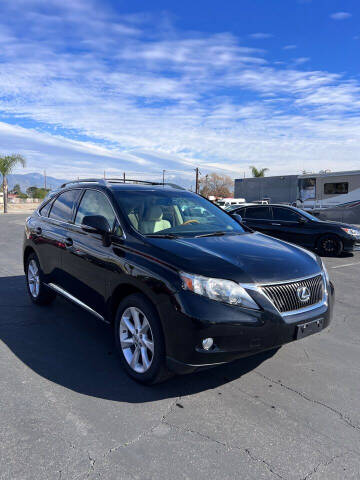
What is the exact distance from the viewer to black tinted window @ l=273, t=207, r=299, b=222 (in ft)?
37.1

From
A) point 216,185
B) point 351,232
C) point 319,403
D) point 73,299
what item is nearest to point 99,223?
point 73,299

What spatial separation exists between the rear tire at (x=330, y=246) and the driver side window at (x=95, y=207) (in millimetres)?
8109

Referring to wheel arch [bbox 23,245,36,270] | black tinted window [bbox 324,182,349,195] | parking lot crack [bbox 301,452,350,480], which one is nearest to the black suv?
parking lot crack [bbox 301,452,350,480]

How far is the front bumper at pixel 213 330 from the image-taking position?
2.76 m

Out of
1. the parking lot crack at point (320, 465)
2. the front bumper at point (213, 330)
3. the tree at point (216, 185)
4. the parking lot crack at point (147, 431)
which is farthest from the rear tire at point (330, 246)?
the tree at point (216, 185)

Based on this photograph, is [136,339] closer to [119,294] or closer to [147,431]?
[119,294]

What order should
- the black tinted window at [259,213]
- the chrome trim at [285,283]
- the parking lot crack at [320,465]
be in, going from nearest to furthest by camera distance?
the parking lot crack at [320,465], the chrome trim at [285,283], the black tinted window at [259,213]

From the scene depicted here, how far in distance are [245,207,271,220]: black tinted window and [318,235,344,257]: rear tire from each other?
170cm

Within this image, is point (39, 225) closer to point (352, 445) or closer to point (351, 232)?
point (352, 445)

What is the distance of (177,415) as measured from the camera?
111 inches

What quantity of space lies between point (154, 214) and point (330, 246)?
8.06 meters

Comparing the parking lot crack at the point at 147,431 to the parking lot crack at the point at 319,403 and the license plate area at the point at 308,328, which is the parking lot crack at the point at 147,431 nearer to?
the parking lot crack at the point at 319,403

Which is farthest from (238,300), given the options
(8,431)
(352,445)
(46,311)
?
(46,311)

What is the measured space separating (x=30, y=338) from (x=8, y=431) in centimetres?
173
